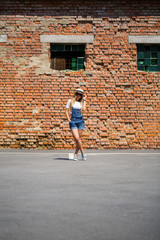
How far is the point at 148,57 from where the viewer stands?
44.2 feet

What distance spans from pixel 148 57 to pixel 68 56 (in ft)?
9.29

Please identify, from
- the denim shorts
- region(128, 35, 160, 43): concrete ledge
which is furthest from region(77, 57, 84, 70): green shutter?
the denim shorts

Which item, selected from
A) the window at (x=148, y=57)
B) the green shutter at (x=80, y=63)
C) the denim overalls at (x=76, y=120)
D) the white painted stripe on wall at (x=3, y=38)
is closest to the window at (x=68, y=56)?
the green shutter at (x=80, y=63)

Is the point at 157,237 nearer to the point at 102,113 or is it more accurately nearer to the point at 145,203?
the point at 145,203

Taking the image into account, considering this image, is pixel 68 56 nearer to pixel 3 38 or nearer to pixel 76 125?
pixel 3 38

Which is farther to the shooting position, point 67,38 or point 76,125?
point 67,38

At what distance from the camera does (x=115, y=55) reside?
43.1 feet

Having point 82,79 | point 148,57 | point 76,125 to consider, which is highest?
point 148,57

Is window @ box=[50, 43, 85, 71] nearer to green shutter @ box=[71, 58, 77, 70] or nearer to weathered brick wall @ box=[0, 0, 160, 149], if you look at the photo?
green shutter @ box=[71, 58, 77, 70]

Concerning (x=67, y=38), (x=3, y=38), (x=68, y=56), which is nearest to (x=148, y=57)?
(x=68, y=56)

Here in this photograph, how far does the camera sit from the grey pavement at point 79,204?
3.28 m

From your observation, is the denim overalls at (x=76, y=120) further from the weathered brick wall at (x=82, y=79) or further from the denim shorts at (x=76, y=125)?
the weathered brick wall at (x=82, y=79)

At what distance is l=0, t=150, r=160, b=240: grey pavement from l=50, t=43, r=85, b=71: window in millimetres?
6503

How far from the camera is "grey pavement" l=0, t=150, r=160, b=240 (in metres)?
3.28
